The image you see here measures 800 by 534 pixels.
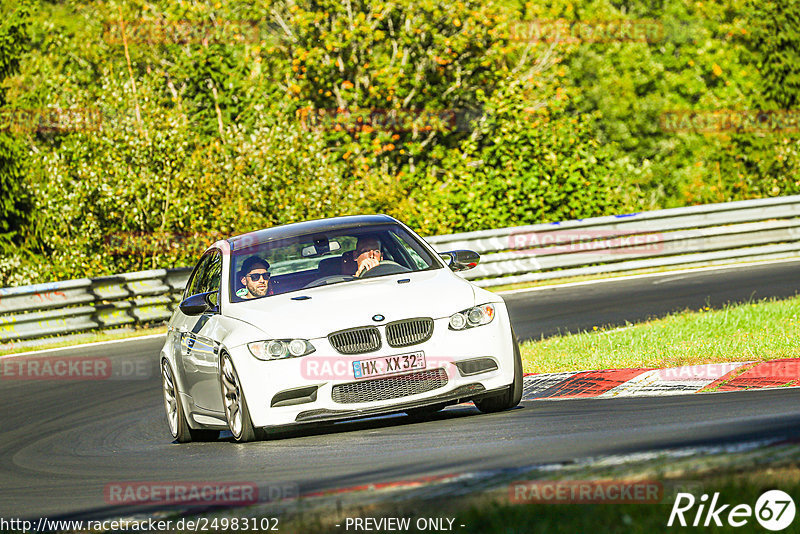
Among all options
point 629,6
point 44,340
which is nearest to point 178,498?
point 44,340

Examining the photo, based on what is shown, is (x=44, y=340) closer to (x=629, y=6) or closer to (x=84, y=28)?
(x=84, y=28)

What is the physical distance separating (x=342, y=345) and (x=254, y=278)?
1.47 m

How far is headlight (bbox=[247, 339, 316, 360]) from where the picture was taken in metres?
8.31

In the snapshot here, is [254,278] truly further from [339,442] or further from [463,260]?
[339,442]

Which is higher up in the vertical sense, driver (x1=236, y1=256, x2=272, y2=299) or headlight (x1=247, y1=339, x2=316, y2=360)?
driver (x1=236, y1=256, x2=272, y2=299)

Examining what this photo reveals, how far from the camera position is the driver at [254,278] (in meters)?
9.39

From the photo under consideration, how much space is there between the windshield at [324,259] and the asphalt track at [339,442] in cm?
110

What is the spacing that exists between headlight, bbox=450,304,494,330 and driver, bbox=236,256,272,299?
1.52 m

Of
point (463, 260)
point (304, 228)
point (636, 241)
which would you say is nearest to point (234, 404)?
point (304, 228)

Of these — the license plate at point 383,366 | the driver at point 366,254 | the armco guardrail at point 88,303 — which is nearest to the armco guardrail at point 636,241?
the armco guardrail at point 88,303

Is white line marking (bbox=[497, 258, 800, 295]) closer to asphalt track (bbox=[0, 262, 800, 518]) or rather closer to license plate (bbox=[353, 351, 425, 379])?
asphalt track (bbox=[0, 262, 800, 518])

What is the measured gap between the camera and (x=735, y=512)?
4.53 metres

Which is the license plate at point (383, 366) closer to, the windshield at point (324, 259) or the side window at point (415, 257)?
the windshield at point (324, 259)

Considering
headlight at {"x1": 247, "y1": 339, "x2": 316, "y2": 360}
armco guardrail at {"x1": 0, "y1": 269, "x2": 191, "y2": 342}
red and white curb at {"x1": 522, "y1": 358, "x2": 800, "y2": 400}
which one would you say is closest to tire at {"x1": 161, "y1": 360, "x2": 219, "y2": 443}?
headlight at {"x1": 247, "y1": 339, "x2": 316, "y2": 360}
